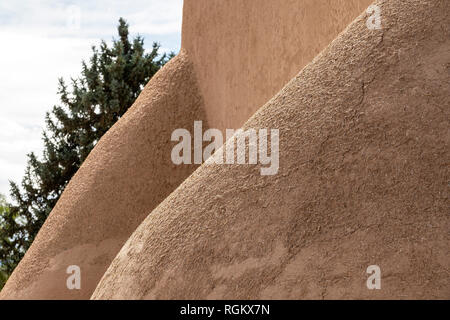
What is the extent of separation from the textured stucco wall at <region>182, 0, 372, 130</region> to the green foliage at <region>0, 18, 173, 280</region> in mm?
5804

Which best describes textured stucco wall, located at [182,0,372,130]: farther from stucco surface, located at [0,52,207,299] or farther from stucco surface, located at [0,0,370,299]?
stucco surface, located at [0,52,207,299]

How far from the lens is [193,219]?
2473 mm

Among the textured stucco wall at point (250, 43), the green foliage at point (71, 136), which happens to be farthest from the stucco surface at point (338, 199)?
the green foliage at point (71, 136)

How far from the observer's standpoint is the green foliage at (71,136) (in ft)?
38.7

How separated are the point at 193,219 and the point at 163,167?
315 cm

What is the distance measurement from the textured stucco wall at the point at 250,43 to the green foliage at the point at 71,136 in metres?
5.80

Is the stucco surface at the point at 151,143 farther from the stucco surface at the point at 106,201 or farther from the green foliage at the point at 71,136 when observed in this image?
the green foliage at the point at 71,136

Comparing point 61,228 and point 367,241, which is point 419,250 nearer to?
point 367,241

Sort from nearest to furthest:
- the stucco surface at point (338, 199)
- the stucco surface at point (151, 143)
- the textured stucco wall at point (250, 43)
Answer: the stucco surface at point (338, 199) < the textured stucco wall at point (250, 43) < the stucco surface at point (151, 143)

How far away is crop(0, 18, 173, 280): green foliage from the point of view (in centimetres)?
1178

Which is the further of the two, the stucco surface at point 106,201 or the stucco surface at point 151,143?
the stucco surface at point 106,201

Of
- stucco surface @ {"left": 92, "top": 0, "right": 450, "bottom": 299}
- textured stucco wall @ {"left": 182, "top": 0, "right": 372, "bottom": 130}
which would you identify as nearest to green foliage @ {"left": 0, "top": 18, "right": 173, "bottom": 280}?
textured stucco wall @ {"left": 182, "top": 0, "right": 372, "bottom": 130}
